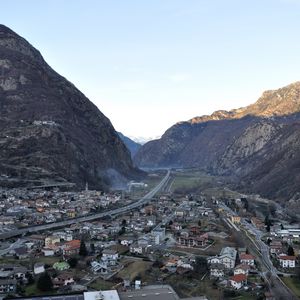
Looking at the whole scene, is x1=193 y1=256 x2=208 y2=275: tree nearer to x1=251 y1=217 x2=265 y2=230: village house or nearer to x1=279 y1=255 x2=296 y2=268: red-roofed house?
x1=279 y1=255 x2=296 y2=268: red-roofed house

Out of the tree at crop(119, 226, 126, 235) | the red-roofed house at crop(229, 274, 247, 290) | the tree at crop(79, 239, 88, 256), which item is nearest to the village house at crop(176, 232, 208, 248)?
the tree at crop(119, 226, 126, 235)

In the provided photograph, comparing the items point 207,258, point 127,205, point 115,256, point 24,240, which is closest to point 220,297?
point 207,258

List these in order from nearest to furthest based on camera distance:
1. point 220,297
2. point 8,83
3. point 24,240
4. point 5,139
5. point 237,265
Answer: point 220,297 < point 237,265 < point 24,240 < point 5,139 < point 8,83

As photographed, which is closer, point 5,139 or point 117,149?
point 5,139

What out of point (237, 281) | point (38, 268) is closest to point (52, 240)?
point (38, 268)

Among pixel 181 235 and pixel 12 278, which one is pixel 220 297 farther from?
pixel 181 235

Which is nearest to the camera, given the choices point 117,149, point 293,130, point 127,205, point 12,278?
point 12,278

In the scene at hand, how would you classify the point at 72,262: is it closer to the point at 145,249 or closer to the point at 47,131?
the point at 145,249
